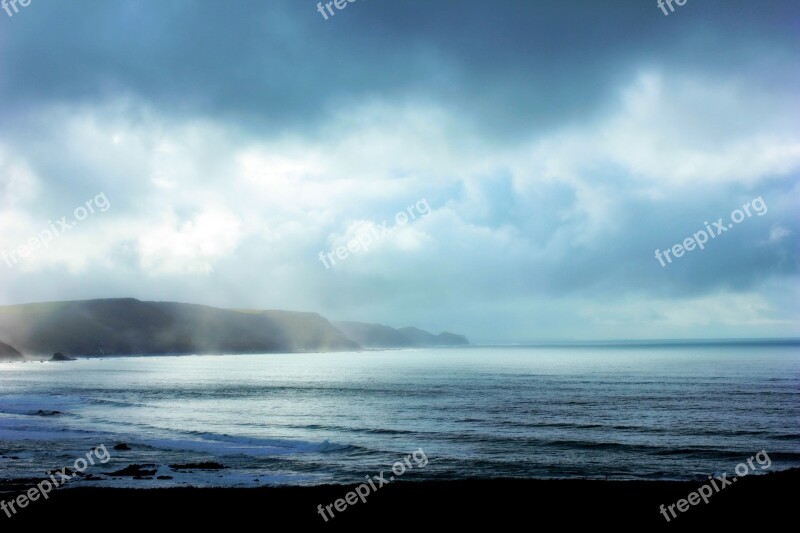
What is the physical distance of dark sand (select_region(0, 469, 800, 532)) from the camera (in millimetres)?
15594

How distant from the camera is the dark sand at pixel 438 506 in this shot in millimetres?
15594

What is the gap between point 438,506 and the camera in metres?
17.3

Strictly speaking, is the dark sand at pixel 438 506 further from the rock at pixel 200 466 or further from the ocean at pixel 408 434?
the rock at pixel 200 466

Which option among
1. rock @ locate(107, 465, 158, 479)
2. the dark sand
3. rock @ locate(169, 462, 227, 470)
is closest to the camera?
the dark sand

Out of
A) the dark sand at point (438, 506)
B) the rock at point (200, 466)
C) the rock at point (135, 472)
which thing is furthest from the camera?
the rock at point (200, 466)

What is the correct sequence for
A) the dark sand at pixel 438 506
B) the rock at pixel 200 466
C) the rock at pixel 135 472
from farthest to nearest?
the rock at pixel 200 466 < the rock at pixel 135 472 < the dark sand at pixel 438 506

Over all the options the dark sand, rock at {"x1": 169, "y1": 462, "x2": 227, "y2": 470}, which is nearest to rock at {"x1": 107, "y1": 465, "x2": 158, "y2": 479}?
rock at {"x1": 169, "y1": 462, "x2": 227, "y2": 470}

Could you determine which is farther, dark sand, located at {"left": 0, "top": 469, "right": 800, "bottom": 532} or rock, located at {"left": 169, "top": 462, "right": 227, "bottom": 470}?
rock, located at {"left": 169, "top": 462, "right": 227, "bottom": 470}

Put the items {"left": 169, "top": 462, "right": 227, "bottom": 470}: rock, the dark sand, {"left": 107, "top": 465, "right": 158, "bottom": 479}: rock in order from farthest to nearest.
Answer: {"left": 169, "top": 462, "right": 227, "bottom": 470}: rock < {"left": 107, "top": 465, "right": 158, "bottom": 479}: rock < the dark sand

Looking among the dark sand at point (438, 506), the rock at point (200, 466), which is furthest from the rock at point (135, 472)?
the dark sand at point (438, 506)

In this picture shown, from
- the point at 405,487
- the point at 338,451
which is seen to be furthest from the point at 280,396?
the point at 405,487

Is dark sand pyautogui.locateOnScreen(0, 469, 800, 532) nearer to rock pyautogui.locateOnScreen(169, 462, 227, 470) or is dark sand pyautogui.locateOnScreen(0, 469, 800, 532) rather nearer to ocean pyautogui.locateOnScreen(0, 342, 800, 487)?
ocean pyautogui.locateOnScreen(0, 342, 800, 487)

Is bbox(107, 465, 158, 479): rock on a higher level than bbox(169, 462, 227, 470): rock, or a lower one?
higher

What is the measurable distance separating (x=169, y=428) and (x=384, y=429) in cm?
1527
